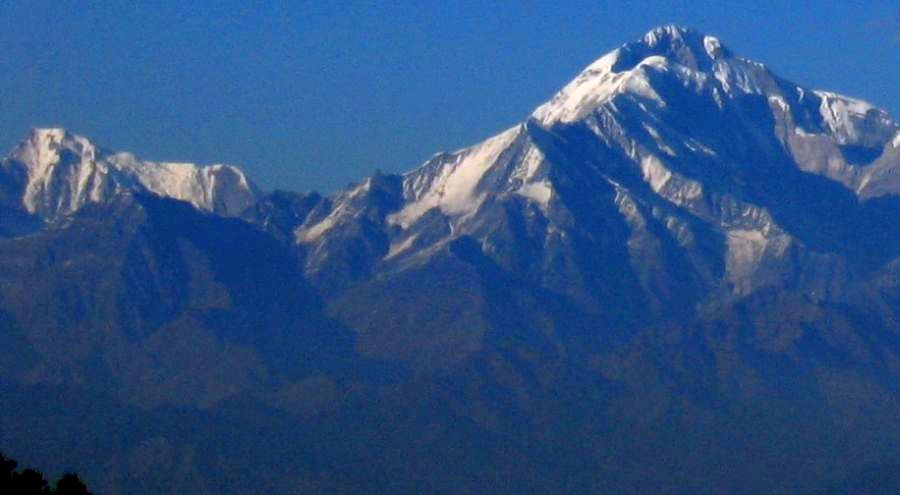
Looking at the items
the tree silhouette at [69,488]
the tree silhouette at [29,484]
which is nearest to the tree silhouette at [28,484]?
the tree silhouette at [29,484]

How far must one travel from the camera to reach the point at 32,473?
5512 centimetres

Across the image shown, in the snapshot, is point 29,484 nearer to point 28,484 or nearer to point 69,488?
point 28,484

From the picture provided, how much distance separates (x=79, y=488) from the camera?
179 feet

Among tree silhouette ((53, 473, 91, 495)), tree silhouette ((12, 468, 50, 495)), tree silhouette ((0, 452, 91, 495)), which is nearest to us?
tree silhouette ((53, 473, 91, 495))

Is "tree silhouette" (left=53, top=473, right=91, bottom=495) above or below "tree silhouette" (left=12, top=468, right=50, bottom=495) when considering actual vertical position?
below

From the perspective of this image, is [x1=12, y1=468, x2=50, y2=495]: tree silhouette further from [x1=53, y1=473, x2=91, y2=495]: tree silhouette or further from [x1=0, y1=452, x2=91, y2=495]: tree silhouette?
[x1=53, y1=473, x2=91, y2=495]: tree silhouette

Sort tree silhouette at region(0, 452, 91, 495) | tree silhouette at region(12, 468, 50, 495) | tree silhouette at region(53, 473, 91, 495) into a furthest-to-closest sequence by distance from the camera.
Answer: tree silhouette at region(12, 468, 50, 495) < tree silhouette at region(0, 452, 91, 495) < tree silhouette at region(53, 473, 91, 495)

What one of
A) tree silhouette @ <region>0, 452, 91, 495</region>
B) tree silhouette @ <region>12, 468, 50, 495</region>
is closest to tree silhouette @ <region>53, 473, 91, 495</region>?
tree silhouette @ <region>0, 452, 91, 495</region>

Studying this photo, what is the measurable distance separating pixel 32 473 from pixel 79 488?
45.0 inches

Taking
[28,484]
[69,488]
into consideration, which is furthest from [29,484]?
[69,488]

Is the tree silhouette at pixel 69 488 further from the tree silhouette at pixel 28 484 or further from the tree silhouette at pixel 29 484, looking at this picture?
the tree silhouette at pixel 28 484

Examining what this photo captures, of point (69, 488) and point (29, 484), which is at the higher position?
point (29, 484)

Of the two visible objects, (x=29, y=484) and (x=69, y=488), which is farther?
(x=29, y=484)

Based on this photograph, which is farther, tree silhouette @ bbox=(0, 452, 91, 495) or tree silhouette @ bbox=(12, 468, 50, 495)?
tree silhouette @ bbox=(12, 468, 50, 495)
